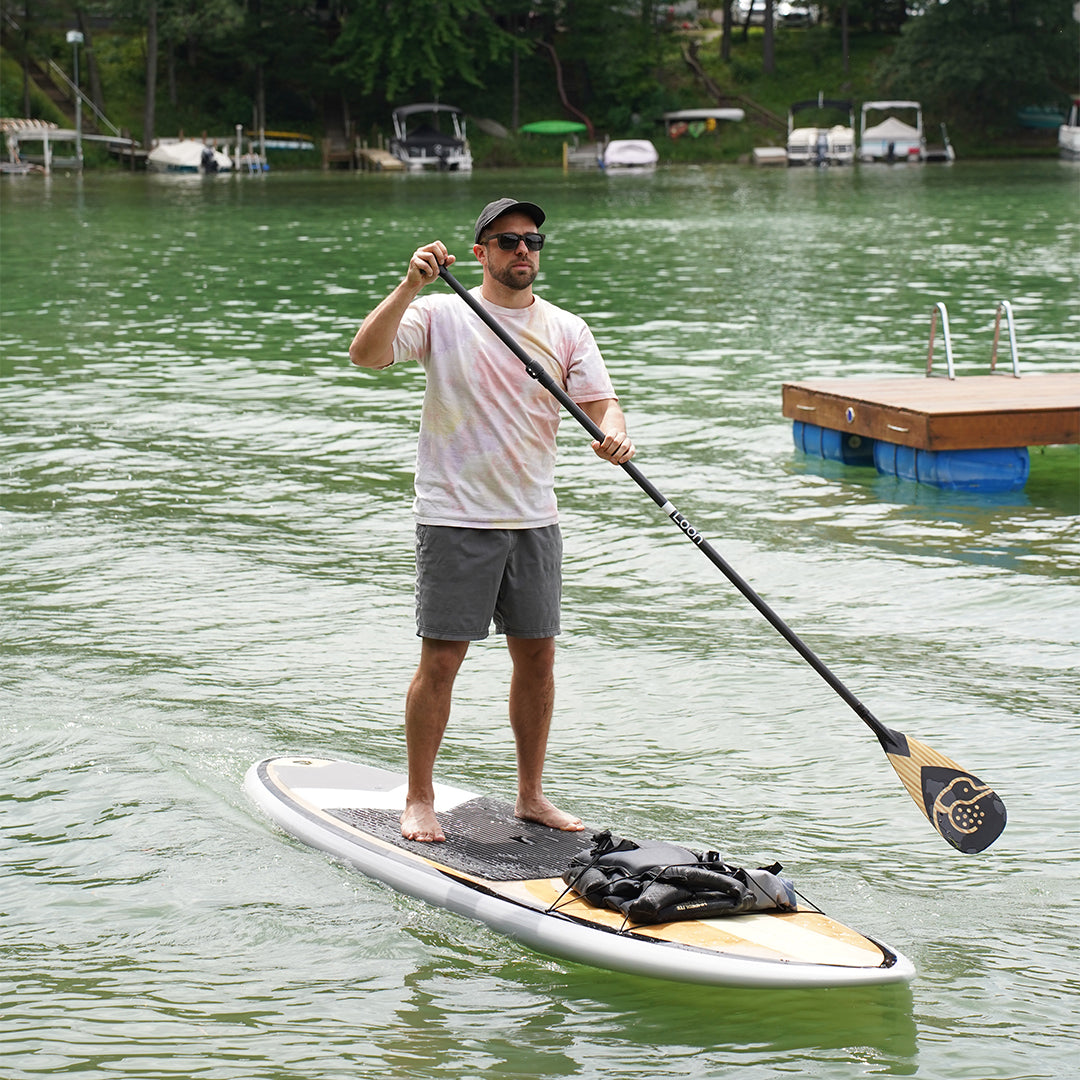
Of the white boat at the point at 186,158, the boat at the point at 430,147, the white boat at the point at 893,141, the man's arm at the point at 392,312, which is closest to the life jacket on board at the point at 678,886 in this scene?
the man's arm at the point at 392,312

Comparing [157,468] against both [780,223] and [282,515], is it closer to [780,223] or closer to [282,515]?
[282,515]

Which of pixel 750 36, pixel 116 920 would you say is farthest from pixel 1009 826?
pixel 750 36

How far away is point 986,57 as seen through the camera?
236 feet

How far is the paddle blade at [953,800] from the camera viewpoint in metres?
5.70

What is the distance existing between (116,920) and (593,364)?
249 centimetres

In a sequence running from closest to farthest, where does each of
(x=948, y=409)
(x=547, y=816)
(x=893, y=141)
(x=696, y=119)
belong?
(x=547, y=816), (x=948, y=409), (x=893, y=141), (x=696, y=119)

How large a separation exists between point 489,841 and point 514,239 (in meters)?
2.10

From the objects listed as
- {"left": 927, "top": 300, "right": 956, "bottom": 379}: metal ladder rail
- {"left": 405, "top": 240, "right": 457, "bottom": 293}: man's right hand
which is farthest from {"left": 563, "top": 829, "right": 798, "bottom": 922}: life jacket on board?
{"left": 927, "top": 300, "right": 956, "bottom": 379}: metal ladder rail

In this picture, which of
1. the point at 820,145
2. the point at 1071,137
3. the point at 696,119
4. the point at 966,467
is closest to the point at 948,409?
the point at 966,467

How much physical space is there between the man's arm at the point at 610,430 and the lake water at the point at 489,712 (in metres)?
1.55

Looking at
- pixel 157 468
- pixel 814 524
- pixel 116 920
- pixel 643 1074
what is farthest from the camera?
pixel 157 468

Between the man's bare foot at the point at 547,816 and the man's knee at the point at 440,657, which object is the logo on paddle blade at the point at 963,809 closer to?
the man's bare foot at the point at 547,816

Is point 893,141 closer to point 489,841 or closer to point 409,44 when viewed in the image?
point 409,44

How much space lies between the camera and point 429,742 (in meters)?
5.82
